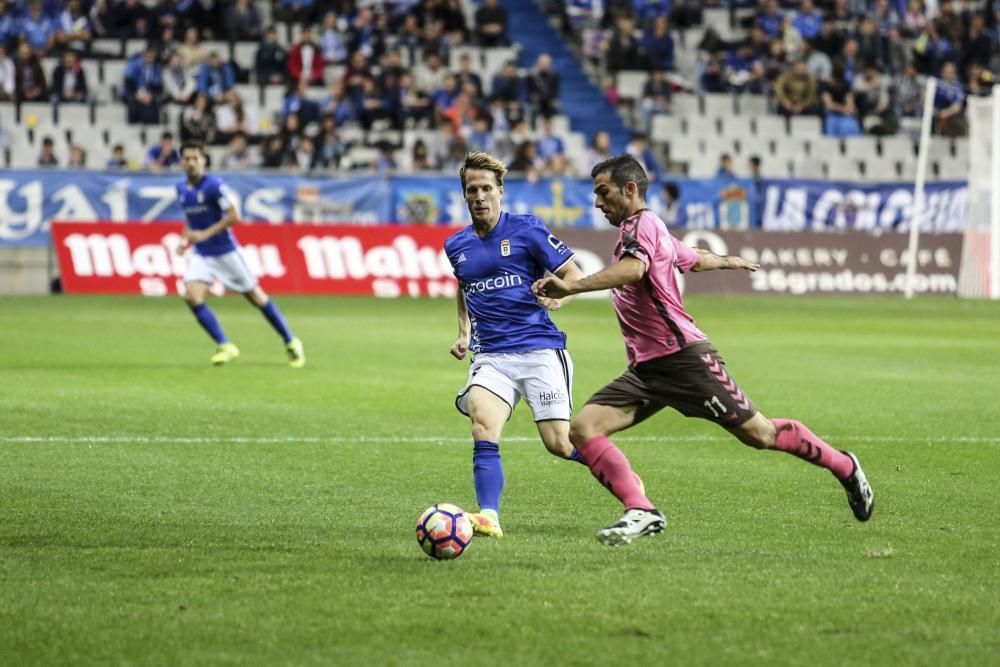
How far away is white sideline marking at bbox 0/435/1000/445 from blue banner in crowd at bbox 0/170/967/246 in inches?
682

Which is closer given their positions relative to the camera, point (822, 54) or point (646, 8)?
point (822, 54)

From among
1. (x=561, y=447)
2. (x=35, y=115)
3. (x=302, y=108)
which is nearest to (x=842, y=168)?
(x=302, y=108)

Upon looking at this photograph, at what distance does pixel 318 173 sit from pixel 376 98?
282cm

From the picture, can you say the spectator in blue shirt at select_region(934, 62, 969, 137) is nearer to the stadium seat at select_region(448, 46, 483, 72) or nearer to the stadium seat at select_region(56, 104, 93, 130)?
the stadium seat at select_region(448, 46, 483, 72)

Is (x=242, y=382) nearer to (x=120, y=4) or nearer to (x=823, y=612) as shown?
(x=823, y=612)

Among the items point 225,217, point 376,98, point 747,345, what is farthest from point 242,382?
point 376,98

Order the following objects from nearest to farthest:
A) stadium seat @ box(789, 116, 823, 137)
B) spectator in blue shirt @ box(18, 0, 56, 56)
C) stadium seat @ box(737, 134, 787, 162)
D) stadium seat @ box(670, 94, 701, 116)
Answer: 1. spectator in blue shirt @ box(18, 0, 56, 56)
2. stadium seat @ box(737, 134, 787, 162)
3. stadium seat @ box(670, 94, 701, 116)
4. stadium seat @ box(789, 116, 823, 137)

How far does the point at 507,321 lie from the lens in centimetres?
841

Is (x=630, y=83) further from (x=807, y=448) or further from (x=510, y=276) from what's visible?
(x=807, y=448)

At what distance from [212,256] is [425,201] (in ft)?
40.7

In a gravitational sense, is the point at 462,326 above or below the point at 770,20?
above

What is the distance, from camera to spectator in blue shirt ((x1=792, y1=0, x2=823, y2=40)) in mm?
37781

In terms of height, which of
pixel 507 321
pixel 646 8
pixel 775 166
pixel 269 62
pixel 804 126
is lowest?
pixel 775 166

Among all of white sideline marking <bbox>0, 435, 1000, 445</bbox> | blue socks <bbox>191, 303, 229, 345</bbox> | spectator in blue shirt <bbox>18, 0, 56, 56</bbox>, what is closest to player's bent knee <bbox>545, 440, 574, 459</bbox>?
white sideline marking <bbox>0, 435, 1000, 445</bbox>
